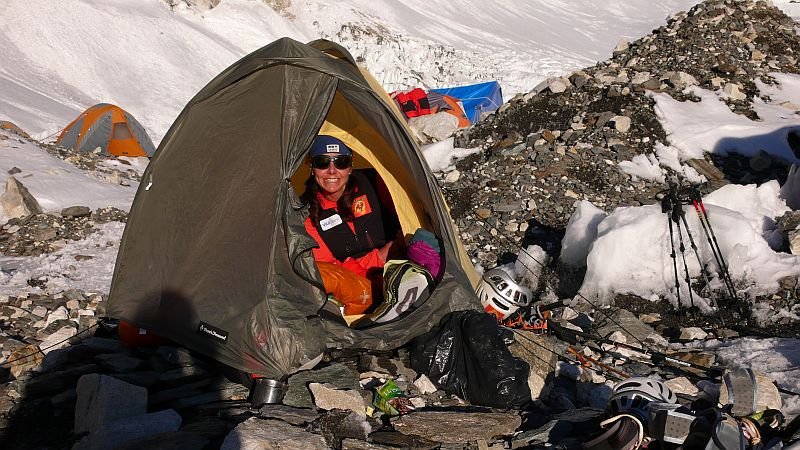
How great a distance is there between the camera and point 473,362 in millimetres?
4582

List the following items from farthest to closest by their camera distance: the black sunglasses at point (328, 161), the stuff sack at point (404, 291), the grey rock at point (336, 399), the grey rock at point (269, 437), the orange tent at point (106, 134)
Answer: the orange tent at point (106, 134) < the black sunglasses at point (328, 161) < the stuff sack at point (404, 291) < the grey rock at point (336, 399) < the grey rock at point (269, 437)

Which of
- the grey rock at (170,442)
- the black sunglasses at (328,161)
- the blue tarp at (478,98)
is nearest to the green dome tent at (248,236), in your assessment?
the black sunglasses at (328,161)

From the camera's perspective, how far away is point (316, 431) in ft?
12.6

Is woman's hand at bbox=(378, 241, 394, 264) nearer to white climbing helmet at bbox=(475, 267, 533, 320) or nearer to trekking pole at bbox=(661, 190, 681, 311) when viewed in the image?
white climbing helmet at bbox=(475, 267, 533, 320)

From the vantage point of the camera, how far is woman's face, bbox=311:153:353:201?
5.68m

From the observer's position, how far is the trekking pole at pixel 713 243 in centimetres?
676

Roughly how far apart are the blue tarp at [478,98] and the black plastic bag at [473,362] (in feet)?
56.7

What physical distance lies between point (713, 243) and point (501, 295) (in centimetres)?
266

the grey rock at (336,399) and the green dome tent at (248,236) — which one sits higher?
the green dome tent at (248,236)

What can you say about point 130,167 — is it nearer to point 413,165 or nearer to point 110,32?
point 413,165

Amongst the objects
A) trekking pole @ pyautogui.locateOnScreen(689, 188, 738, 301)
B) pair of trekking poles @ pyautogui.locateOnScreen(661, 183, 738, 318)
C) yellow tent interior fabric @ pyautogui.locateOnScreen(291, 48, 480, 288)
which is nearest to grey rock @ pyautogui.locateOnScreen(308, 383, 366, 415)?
yellow tent interior fabric @ pyautogui.locateOnScreen(291, 48, 480, 288)

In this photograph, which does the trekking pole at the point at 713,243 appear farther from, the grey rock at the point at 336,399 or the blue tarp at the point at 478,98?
the blue tarp at the point at 478,98

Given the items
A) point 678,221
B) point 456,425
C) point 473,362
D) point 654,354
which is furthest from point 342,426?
point 678,221

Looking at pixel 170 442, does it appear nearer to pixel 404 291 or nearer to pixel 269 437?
pixel 269 437
